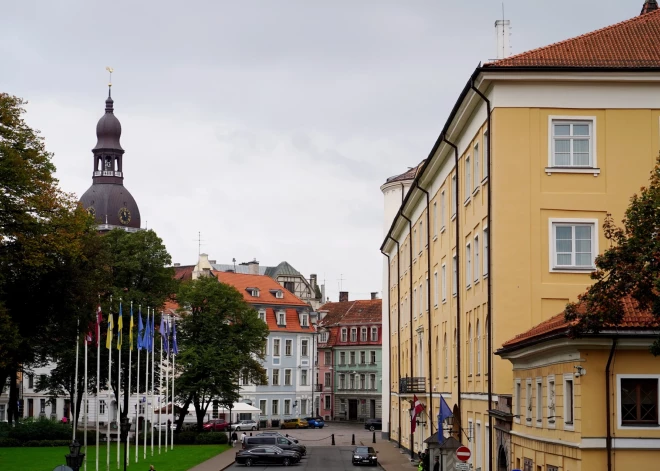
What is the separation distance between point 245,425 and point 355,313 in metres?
32.5

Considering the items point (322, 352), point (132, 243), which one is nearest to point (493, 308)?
point (132, 243)

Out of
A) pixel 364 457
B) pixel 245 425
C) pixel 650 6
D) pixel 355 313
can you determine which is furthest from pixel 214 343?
pixel 355 313

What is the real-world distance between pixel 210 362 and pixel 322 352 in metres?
53.5

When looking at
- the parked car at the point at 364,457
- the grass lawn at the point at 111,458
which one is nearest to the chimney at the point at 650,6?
the parked car at the point at 364,457

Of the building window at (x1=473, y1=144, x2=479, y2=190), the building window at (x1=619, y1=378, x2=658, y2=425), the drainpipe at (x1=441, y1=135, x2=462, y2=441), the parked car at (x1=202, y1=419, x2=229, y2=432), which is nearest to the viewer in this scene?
the building window at (x1=619, y1=378, x2=658, y2=425)

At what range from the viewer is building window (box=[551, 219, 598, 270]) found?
3306 centimetres

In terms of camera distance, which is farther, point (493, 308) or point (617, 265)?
point (493, 308)

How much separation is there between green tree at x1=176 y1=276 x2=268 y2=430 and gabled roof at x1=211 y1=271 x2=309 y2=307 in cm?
3323

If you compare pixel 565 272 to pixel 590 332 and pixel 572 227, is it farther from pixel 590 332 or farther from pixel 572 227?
pixel 590 332

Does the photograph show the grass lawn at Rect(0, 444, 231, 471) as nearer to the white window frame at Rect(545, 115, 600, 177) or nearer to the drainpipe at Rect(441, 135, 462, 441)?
the drainpipe at Rect(441, 135, 462, 441)

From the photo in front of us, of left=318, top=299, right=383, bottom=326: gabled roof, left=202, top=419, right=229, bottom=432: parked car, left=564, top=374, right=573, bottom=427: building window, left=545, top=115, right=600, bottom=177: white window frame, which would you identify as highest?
left=545, top=115, right=600, bottom=177: white window frame

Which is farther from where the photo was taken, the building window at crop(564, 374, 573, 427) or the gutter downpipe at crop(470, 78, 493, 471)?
the gutter downpipe at crop(470, 78, 493, 471)

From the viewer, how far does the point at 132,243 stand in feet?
270

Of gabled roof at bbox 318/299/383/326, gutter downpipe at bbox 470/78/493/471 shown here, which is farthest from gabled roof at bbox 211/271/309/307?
gutter downpipe at bbox 470/78/493/471
